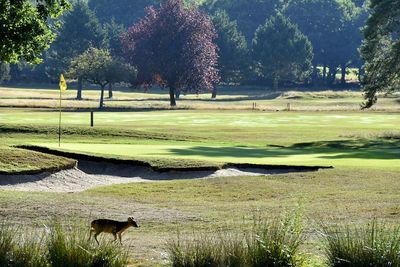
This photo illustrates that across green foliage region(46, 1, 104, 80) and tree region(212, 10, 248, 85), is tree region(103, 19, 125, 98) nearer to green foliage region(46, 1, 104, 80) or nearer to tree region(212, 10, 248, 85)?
green foliage region(46, 1, 104, 80)

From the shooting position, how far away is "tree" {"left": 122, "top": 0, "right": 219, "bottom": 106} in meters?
118

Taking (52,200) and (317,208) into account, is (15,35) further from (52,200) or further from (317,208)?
(317,208)

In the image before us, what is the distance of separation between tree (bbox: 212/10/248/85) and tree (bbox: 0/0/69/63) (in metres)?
128

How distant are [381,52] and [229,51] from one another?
332 feet

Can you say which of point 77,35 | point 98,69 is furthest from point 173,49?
point 77,35

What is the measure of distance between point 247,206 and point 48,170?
430 inches

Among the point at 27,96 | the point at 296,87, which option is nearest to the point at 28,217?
the point at 27,96

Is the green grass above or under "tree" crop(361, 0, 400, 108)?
under

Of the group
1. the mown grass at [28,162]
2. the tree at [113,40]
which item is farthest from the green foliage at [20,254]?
the tree at [113,40]

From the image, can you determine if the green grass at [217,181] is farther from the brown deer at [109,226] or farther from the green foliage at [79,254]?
the green foliage at [79,254]

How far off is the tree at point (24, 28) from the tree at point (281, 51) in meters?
135

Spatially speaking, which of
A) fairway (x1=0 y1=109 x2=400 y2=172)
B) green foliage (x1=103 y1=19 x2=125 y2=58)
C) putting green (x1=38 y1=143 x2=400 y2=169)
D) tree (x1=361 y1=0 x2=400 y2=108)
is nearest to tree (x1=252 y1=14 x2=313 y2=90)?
green foliage (x1=103 y1=19 x2=125 y2=58)

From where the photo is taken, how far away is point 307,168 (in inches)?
1500

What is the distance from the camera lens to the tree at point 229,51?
165 meters
